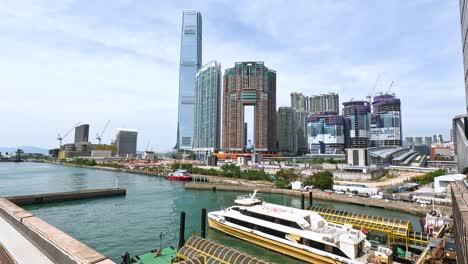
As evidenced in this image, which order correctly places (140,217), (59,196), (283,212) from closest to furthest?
(283,212) → (140,217) → (59,196)

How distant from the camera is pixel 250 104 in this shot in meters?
181

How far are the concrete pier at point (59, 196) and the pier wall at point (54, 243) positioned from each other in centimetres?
5302

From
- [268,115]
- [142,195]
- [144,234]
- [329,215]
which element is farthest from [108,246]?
[268,115]

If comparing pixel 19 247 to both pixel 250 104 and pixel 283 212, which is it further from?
pixel 250 104

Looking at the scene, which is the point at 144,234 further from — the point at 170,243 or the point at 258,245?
the point at 258,245

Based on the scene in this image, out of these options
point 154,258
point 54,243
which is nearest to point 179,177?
point 154,258

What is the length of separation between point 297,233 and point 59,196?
54422mm

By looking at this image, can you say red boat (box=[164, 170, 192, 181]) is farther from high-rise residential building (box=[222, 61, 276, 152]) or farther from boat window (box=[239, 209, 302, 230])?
high-rise residential building (box=[222, 61, 276, 152])

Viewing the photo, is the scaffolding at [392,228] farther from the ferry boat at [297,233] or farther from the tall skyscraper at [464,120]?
the tall skyscraper at [464,120]

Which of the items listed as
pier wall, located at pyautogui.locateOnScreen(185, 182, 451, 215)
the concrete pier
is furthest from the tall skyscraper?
the concrete pier

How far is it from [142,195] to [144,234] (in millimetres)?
34245

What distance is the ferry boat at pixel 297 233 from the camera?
22.9 metres

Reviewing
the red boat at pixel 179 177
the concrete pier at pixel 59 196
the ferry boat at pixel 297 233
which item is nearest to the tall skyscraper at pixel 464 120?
the ferry boat at pixel 297 233

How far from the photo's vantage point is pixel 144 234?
33125 mm
